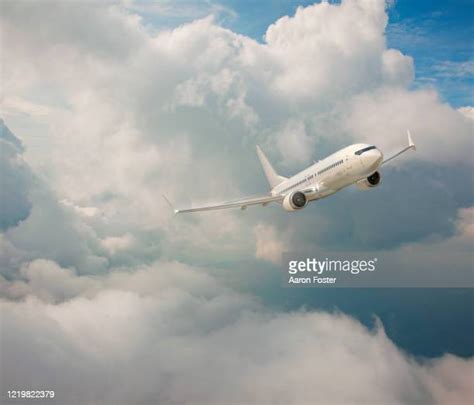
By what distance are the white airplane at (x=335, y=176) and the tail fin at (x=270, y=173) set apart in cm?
1193

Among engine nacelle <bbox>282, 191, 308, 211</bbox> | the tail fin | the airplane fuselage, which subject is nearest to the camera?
the airplane fuselage

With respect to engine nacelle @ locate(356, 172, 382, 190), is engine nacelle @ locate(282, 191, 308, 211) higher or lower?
lower

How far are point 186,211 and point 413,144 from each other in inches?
831

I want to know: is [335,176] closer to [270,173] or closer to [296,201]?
[296,201]

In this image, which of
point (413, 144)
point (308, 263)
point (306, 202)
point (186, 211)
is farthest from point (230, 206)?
point (413, 144)

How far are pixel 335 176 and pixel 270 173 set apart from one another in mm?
18822

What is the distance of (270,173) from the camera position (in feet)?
224

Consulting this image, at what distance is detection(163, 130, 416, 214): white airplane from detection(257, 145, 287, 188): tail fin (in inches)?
470

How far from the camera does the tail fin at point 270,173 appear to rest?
219 feet

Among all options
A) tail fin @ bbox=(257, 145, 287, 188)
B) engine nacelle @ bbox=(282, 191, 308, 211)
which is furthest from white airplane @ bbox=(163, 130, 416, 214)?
tail fin @ bbox=(257, 145, 287, 188)

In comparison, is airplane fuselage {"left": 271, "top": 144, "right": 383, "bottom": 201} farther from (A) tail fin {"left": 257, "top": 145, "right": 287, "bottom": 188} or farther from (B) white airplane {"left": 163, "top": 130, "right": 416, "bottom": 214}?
(A) tail fin {"left": 257, "top": 145, "right": 287, "bottom": 188}

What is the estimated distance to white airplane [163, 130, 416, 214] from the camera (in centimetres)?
4841

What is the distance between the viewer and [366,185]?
50.6m

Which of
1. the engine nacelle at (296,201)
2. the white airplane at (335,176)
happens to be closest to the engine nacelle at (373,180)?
the white airplane at (335,176)
